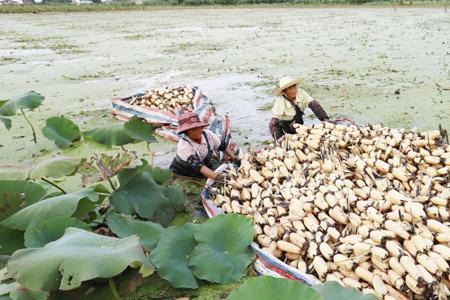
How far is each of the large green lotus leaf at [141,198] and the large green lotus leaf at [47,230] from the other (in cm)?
42

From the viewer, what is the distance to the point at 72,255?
1.89 metres

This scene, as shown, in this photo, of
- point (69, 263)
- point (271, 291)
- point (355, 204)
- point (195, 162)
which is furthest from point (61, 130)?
point (271, 291)

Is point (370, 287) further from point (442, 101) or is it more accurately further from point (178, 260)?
point (442, 101)

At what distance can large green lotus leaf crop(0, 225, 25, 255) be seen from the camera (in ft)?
8.29

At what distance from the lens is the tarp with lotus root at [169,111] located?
442cm

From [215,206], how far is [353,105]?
320 centimetres

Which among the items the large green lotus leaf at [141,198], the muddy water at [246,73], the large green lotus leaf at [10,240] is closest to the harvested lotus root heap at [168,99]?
the muddy water at [246,73]

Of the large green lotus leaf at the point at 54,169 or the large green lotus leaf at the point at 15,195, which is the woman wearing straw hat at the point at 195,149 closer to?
the large green lotus leaf at the point at 54,169

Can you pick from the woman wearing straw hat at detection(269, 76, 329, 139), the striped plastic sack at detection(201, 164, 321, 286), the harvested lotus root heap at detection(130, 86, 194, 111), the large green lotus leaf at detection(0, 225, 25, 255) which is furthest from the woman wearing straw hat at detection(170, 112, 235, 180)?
the harvested lotus root heap at detection(130, 86, 194, 111)

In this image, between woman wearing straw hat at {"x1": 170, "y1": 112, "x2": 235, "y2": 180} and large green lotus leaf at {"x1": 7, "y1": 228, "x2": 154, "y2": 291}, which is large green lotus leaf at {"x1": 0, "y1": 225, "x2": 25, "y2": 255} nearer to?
large green lotus leaf at {"x1": 7, "y1": 228, "x2": 154, "y2": 291}

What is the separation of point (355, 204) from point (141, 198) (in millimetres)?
1355

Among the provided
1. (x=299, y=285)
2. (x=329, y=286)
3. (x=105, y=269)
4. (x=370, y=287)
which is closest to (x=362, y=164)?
(x=370, y=287)

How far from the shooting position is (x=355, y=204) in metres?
2.55

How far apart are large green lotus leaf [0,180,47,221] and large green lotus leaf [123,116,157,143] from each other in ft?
2.34
